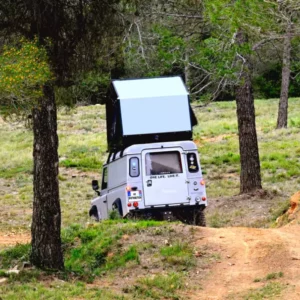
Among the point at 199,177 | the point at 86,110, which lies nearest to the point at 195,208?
the point at 199,177

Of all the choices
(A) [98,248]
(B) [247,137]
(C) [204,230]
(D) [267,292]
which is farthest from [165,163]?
(D) [267,292]

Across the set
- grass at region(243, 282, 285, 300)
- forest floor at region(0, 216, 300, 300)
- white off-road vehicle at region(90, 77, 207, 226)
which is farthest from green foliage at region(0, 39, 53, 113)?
white off-road vehicle at region(90, 77, 207, 226)

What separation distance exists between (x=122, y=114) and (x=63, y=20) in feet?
19.4

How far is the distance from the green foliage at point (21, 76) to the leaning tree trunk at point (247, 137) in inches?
381

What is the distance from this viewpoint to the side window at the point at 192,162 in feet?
49.8

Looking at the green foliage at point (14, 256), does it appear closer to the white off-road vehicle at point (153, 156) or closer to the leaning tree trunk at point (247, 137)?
the white off-road vehicle at point (153, 156)

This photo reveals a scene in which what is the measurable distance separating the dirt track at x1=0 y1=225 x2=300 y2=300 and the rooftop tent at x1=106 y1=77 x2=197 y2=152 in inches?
161

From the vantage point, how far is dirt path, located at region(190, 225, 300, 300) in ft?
29.3

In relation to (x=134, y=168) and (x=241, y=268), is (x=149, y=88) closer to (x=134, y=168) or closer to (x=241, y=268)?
(x=134, y=168)

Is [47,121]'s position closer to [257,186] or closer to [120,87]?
[120,87]

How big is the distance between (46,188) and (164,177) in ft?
19.2

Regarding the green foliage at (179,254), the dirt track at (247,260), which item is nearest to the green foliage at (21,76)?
the dirt track at (247,260)

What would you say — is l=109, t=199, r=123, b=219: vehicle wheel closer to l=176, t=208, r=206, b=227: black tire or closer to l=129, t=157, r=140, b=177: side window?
l=129, t=157, r=140, b=177: side window

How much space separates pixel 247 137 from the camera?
57.6ft
